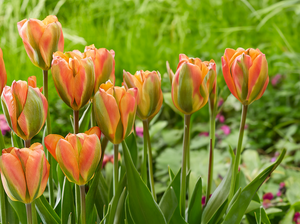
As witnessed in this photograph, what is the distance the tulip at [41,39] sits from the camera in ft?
1.55

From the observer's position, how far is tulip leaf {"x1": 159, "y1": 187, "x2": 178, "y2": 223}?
52 centimetres

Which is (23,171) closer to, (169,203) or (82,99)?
(82,99)

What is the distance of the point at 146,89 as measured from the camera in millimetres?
465

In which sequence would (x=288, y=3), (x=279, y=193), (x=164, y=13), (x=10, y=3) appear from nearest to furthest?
(x=279, y=193), (x=288, y=3), (x=10, y=3), (x=164, y=13)

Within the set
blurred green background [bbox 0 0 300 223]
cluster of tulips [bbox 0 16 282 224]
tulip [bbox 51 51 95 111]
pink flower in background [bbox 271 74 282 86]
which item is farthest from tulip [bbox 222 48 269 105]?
pink flower in background [bbox 271 74 282 86]

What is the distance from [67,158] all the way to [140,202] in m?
0.16

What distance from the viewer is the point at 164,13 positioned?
3.18 m

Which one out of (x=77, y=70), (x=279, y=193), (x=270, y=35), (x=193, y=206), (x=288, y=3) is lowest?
(x=279, y=193)

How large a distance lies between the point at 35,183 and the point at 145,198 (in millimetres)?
182

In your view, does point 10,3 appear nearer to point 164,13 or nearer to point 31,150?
point 164,13

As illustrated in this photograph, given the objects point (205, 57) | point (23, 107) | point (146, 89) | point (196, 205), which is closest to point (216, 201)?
point (196, 205)

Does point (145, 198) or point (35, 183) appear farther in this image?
point (145, 198)

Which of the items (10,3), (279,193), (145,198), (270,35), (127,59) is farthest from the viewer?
(10,3)

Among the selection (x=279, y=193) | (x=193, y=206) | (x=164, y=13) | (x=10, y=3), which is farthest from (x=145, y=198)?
(x=164, y=13)
